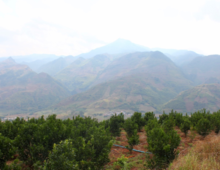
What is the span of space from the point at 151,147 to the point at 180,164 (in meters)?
1.32

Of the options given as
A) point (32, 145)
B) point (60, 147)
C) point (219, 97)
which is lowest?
point (219, 97)

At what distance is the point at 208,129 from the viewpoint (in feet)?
32.4

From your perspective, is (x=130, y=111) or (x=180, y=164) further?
(x=130, y=111)

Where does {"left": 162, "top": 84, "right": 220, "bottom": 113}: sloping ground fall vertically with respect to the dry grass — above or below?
→ below

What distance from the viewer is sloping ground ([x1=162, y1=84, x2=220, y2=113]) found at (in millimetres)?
153125

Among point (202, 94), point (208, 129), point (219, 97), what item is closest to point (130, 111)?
point (202, 94)

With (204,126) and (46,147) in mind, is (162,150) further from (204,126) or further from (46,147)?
(204,126)

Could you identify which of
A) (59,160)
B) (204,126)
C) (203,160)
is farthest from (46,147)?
(204,126)

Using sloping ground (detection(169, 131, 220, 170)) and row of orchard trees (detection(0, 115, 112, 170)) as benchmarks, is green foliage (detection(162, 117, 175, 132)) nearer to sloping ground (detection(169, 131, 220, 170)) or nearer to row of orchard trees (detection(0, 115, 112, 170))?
sloping ground (detection(169, 131, 220, 170))

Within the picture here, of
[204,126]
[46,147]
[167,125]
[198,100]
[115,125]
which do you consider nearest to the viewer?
[46,147]

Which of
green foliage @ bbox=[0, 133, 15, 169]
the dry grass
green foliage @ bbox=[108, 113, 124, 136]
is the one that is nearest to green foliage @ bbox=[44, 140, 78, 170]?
green foliage @ bbox=[0, 133, 15, 169]

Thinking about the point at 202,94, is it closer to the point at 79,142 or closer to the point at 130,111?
the point at 130,111

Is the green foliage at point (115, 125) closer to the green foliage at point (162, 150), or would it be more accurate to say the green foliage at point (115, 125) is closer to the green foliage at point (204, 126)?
the green foliage at point (204, 126)

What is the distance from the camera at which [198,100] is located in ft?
533
